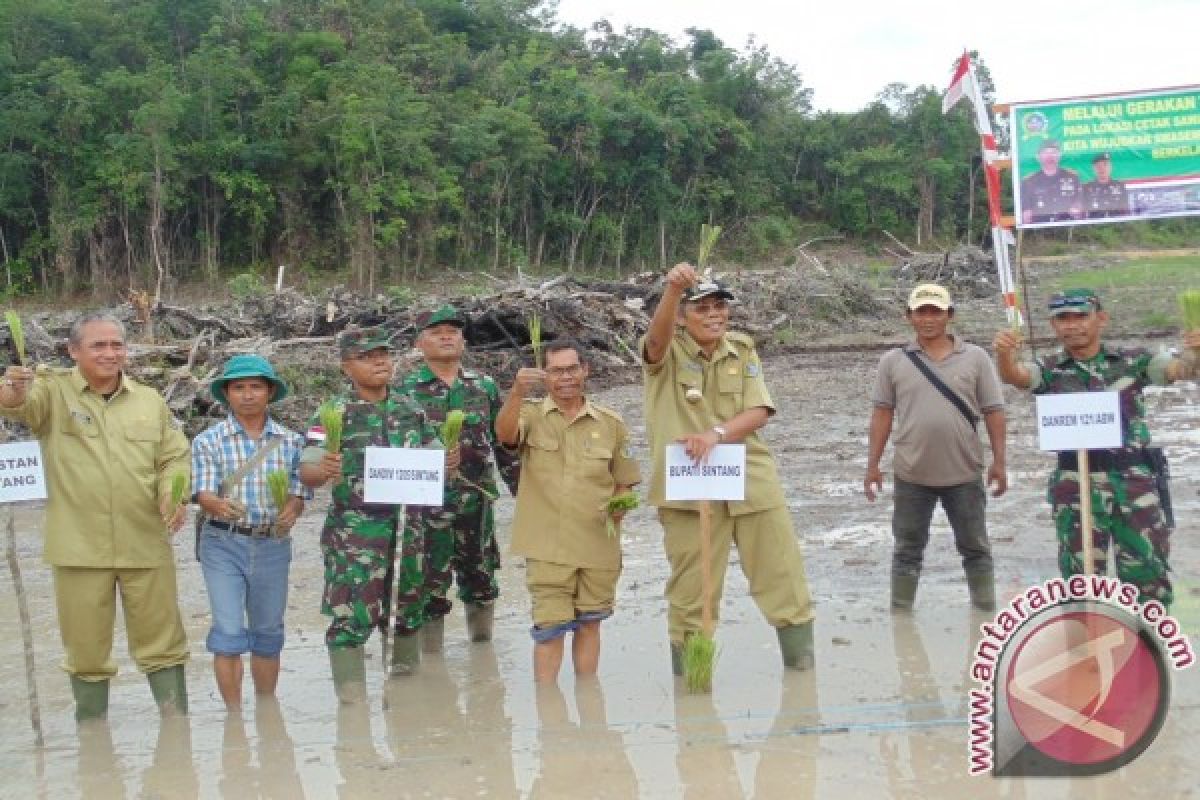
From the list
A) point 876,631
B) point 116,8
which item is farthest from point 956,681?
point 116,8

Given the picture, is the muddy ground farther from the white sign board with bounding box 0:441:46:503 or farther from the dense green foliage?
the dense green foliage

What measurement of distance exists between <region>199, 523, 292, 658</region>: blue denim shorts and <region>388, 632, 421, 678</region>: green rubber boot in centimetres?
70

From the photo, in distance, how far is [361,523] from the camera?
4973 mm

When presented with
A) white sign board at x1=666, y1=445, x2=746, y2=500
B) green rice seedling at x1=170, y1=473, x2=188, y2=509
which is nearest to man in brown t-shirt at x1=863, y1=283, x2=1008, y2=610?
white sign board at x1=666, y1=445, x2=746, y2=500

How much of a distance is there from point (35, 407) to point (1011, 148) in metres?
4.31

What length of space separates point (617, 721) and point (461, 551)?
1327 mm

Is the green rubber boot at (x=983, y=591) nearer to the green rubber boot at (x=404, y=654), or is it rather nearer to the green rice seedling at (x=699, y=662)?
the green rice seedling at (x=699, y=662)

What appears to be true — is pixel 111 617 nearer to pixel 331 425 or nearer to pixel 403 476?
pixel 331 425

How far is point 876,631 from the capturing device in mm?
5840

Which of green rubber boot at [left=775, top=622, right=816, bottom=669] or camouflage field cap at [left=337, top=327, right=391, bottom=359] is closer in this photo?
camouflage field cap at [left=337, top=327, right=391, bottom=359]

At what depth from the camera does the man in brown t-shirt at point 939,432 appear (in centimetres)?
563

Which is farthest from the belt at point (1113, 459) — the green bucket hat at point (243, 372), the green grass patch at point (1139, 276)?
the green grass patch at point (1139, 276)

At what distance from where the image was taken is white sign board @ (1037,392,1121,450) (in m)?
4.50

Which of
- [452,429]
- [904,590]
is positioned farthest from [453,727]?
[904,590]
